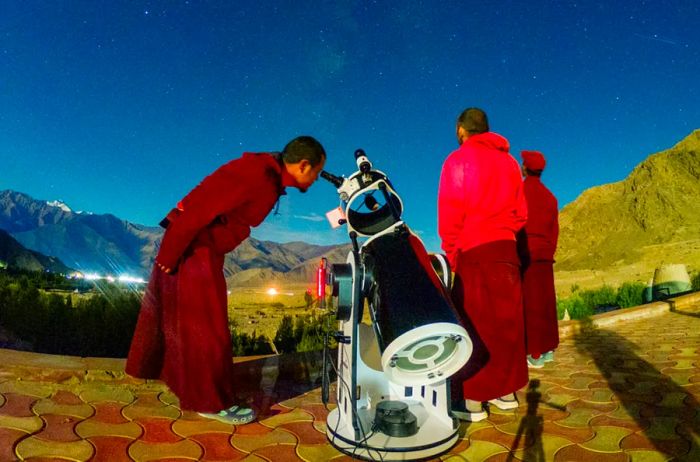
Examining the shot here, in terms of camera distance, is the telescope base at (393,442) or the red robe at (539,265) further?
the red robe at (539,265)

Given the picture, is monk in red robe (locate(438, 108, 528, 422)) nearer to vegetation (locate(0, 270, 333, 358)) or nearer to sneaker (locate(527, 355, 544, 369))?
sneaker (locate(527, 355, 544, 369))

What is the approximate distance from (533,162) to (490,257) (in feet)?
6.30

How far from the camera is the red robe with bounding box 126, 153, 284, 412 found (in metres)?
2.69

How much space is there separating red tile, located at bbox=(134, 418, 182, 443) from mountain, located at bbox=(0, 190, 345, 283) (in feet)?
149

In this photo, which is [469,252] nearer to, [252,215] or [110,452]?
[252,215]

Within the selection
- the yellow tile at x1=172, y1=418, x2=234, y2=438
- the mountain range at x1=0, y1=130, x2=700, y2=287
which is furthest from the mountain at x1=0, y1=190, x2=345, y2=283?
the yellow tile at x1=172, y1=418, x2=234, y2=438

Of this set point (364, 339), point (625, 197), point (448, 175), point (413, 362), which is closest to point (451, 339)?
point (413, 362)

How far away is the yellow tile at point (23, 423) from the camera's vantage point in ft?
8.05

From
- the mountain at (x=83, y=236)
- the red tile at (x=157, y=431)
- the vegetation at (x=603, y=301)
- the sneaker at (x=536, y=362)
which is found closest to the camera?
the red tile at (x=157, y=431)

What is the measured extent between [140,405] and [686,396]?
12.3ft

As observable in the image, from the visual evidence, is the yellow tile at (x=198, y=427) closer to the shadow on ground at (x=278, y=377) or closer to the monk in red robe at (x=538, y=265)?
the shadow on ground at (x=278, y=377)

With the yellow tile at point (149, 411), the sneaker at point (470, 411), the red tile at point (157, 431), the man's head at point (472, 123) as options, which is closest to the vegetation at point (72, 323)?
the yellow tile at point (149, 411)

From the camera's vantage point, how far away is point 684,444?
Result: 7.98ft

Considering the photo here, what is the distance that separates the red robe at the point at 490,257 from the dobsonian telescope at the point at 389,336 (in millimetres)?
325
